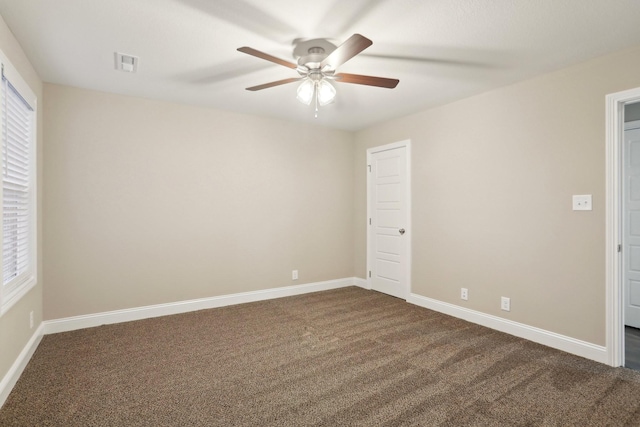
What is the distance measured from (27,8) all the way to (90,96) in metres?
1.51

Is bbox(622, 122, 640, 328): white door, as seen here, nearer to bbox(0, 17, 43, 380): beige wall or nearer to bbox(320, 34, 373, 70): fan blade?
bbox(320, 34, 373, 70): fan blade

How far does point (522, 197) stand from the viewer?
3193 millimetres

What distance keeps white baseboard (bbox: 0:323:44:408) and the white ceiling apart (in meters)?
2.38

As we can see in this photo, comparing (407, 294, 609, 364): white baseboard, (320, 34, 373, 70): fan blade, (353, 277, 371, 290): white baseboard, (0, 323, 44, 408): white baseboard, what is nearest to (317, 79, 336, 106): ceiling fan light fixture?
(320, 34, 373, 70): fan blade

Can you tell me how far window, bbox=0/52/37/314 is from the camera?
89.2 inches

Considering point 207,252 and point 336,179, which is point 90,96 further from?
point 336,179

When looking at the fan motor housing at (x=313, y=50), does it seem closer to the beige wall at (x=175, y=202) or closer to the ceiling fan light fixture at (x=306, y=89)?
the ceiling fan light fixture at (x=306, y=89)

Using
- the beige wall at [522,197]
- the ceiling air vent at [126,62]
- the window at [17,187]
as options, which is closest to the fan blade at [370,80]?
the beige wall at [522,197]

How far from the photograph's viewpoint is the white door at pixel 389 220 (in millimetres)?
4461

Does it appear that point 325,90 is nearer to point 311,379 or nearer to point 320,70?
point 320,70

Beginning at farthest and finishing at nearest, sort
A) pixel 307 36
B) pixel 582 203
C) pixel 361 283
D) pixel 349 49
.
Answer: pixel 361 283
pixel 582 203
pixel 307 36
pixel 349 49

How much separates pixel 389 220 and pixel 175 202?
2850 mm

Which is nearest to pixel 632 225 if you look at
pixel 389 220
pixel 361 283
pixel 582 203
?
pixel 582 203

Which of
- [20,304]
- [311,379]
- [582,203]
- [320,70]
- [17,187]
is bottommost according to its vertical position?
[311,379]
